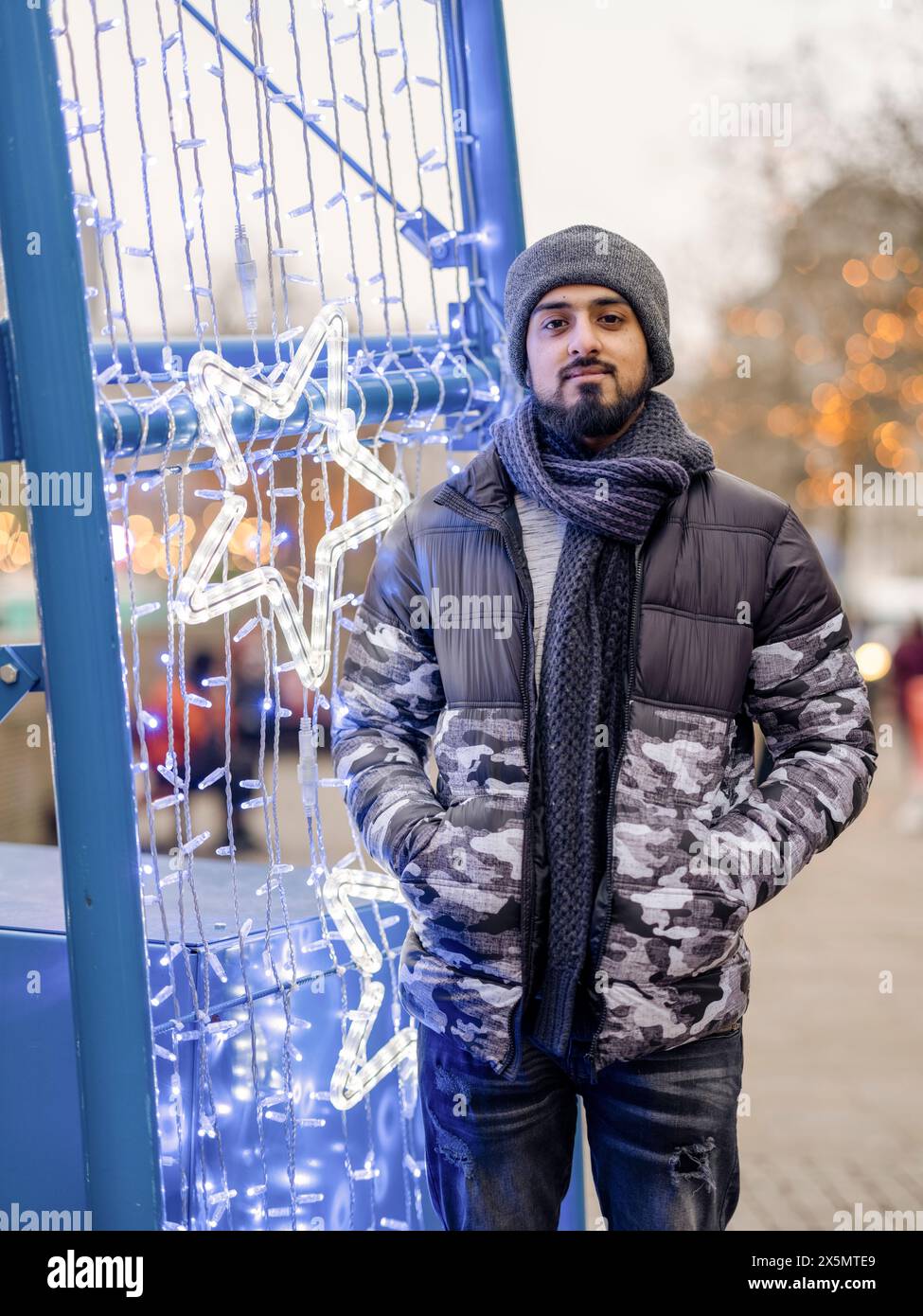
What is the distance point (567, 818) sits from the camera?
2010 mm

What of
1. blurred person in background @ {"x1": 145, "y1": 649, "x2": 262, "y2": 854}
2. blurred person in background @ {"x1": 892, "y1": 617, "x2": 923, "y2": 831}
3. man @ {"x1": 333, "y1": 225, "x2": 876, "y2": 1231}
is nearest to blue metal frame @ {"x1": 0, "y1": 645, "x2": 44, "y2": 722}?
man @ {"x1": 333, "y1": 225, "x2": 876, "y2": 1231}

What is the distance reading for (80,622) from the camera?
2.00 m

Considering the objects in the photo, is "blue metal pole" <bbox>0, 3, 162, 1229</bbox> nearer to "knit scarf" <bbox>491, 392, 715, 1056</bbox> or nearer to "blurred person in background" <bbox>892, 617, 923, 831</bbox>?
"knit scarf" <bbox>491, 392, 715, 1056</bbox>

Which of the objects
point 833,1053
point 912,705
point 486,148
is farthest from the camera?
point 912,705

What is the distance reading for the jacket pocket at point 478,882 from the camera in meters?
1.99

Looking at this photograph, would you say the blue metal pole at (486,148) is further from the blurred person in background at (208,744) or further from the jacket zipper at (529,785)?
the blurred person in background at (208,744)

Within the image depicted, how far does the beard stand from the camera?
2.05m

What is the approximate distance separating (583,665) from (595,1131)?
699mm

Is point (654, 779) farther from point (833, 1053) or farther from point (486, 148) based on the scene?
point (833, 1053)

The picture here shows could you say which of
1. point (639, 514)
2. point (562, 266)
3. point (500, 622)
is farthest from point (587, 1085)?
point (562, 266)

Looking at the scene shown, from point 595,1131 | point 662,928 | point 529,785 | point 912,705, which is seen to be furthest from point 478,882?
point 912,705

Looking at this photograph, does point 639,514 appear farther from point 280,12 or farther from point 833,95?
point 833,95

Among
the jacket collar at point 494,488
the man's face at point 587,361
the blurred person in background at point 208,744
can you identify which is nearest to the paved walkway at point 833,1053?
the jacket collar at point 494,488

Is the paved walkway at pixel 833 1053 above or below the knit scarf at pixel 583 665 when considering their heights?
below
